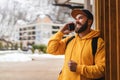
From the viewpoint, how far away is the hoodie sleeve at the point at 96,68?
1.58 meters

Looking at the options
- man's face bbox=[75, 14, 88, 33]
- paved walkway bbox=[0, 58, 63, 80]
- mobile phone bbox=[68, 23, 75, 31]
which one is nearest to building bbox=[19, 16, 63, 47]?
paved walkway bbox=[0, 58, 63, 80]

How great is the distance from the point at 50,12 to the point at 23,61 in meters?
0.60

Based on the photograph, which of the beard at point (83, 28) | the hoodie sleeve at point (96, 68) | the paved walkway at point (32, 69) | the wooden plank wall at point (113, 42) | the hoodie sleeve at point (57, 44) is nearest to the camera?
the wooden plank wall at point (113, 42)

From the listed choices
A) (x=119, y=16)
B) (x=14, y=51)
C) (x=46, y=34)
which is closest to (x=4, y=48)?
(x=14, y=51)

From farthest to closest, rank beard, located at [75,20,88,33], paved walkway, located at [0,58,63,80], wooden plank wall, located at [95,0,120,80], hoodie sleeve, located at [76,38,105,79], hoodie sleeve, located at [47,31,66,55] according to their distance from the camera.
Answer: paved walkway, located at [0,58,63,80] → hoodie sleeve, located at [47,31,66,55] → beard, located at [75,20,88,33] → hoodie sleeve, located at [76,38,105,79] → wooden plank wall, located at [95,0,120,80]

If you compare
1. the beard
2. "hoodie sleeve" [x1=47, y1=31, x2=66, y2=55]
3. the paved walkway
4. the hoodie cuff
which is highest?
the beard

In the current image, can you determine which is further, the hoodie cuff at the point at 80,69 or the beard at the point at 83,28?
the beard at the point at 83,28

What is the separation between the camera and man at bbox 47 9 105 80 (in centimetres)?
160

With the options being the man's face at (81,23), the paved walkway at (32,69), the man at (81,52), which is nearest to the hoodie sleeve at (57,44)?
the man at (81,52)

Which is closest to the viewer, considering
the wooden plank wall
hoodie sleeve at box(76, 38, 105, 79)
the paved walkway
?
the wooden plank wall

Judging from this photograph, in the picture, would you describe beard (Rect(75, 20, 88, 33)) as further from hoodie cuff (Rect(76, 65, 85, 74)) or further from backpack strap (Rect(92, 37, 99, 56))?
hoodie cuff (Rect(76, 65, 85, 74))

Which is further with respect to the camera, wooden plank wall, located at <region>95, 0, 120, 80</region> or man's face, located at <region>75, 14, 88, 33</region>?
man's face, located at <region>75, 14, 88, 33</region>

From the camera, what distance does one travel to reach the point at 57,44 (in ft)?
6.03

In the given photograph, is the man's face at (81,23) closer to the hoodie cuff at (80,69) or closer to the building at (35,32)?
the hoodie cuff at (80,69)
